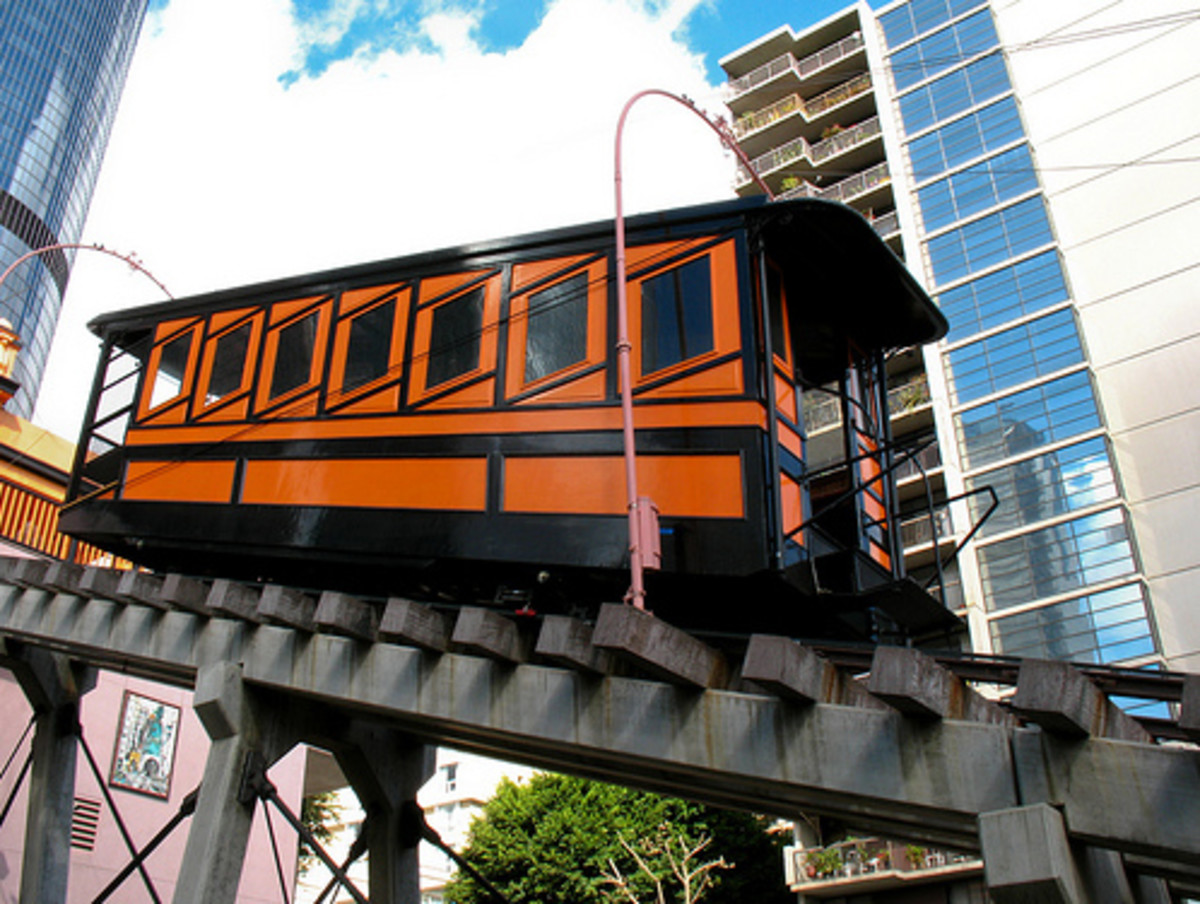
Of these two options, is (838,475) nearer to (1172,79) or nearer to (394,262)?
(394,262)

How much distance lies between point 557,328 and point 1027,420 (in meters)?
26.3

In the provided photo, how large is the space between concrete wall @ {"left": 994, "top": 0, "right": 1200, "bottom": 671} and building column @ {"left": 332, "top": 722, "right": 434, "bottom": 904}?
22245 millimetres

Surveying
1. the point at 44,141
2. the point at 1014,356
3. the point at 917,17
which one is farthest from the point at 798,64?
the point at 44,141

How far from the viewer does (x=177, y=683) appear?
9.27m

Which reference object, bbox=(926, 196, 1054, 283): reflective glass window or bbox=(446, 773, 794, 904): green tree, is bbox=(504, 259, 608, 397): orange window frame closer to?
bbox=(446, 773, 794, 904): green tree

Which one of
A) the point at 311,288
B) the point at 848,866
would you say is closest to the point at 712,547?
the point at 311,288

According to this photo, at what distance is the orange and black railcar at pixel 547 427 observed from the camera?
6812 mm

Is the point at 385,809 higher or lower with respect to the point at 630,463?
lower

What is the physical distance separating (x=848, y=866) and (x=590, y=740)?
2217 centimetres

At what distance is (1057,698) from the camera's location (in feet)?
13.0

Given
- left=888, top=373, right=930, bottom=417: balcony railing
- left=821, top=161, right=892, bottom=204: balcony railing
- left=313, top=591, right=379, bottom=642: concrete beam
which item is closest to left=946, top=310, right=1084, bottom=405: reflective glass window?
left=888, top=373, right=930, bottom=417: balcony railing

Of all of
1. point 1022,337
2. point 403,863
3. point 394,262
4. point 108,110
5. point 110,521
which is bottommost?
point 403,863

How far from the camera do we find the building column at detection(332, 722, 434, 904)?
302 inches

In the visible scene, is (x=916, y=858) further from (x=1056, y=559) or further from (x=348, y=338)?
(x=348, y=338)
